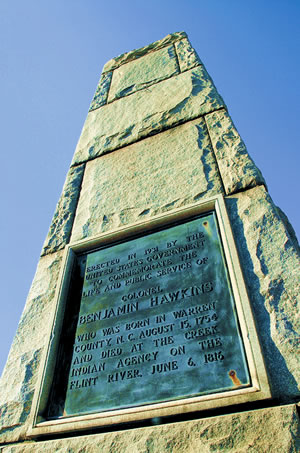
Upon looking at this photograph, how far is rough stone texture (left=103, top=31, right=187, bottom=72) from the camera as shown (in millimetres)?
4715

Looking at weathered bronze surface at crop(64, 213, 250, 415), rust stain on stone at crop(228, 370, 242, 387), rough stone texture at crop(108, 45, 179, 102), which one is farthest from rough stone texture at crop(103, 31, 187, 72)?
rust stain on stone at crop(228, 370, 242, 387)

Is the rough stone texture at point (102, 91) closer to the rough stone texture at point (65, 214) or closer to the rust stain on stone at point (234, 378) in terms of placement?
the rough stone texture at point (65, 214)

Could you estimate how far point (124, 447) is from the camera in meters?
1.54

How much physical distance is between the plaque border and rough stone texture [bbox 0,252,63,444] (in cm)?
10

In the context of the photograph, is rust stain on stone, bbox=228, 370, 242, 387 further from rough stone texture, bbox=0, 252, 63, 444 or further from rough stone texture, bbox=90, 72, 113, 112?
rough stone texture, bbox=90, 72, 113, 112

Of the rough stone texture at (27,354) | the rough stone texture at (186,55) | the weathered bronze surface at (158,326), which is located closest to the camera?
the weathered bronze surface at (158,326)

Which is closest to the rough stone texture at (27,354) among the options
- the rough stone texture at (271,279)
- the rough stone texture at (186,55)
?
the rough stone texture at (271,279)

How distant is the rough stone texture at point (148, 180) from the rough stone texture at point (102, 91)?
1213 mm

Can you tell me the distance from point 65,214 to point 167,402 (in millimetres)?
1831

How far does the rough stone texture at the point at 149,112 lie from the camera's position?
10.7ft

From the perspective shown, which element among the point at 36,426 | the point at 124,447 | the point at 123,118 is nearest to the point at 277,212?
the point at 124,447

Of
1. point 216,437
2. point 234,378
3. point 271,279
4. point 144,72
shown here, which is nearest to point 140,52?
point 144,72

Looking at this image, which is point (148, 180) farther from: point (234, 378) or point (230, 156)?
point (234, 378)

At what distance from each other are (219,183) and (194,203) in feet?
0.84
